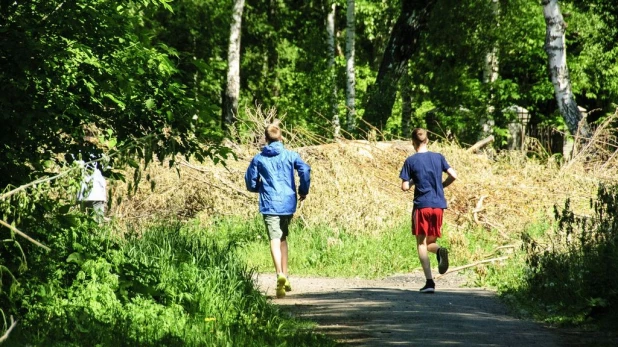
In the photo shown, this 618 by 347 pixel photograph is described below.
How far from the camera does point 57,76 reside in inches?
345

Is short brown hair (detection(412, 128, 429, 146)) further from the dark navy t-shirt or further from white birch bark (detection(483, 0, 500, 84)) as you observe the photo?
white birch bark (detection(483, 0, 500, 84))

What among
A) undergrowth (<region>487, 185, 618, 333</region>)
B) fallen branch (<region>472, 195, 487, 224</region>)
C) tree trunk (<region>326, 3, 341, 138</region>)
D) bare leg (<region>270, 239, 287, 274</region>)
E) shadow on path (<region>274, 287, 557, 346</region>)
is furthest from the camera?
tree trunk (<region>326, 3, 341, 138</region>)

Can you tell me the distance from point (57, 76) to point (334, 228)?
27.4ft

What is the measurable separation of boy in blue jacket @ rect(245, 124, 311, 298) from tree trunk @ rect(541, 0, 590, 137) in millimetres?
11520

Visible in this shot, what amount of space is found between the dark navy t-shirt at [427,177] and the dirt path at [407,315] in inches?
41.4

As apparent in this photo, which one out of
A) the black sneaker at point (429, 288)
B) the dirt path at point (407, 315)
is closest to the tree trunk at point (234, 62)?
the dirt path at point (407, 315)

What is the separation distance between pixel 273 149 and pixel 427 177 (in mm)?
1808

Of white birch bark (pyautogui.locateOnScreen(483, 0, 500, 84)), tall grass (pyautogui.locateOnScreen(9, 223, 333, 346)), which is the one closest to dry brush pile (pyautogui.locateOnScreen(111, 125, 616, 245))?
tall grass (pyautogui.locateOnScreen(9, 223, 333, 346))

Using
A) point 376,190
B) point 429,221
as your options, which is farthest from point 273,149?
point 376,190

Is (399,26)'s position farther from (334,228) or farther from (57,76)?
(57,76)

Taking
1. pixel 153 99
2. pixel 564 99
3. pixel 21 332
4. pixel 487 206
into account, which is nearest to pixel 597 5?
pixel 564 99

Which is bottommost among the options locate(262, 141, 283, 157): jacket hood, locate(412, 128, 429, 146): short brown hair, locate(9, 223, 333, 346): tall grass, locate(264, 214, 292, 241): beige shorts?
locate(9, 223, 333, 346): tall grass

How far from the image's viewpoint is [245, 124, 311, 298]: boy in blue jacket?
38.6 ft

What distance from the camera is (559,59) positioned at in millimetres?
22328
